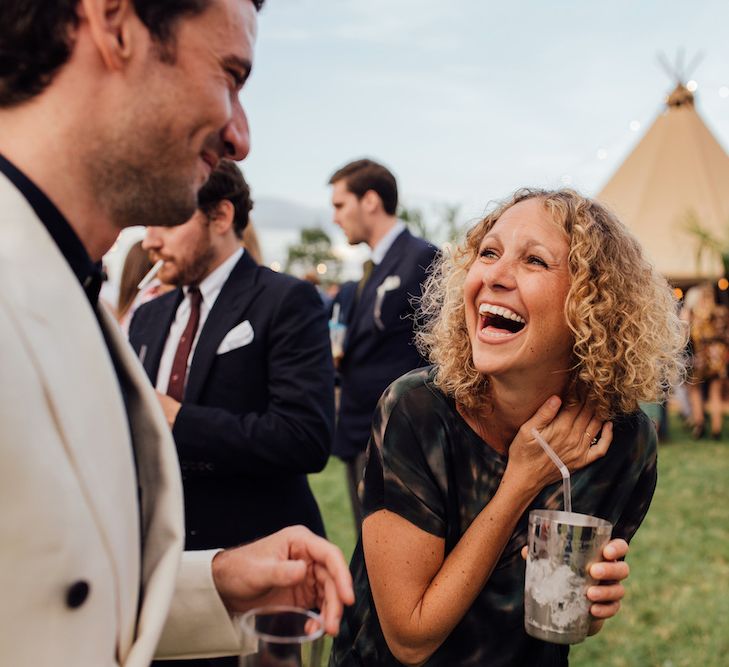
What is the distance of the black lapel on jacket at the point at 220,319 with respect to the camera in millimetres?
2463

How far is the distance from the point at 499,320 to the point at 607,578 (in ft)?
2.41

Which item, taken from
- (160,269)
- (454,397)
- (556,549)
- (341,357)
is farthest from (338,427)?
(556,549)

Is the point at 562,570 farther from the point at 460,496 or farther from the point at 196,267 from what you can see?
the point at 196,267

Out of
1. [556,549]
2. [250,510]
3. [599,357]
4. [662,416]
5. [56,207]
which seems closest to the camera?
[56,207]

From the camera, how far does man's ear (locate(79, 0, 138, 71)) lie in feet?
3.43

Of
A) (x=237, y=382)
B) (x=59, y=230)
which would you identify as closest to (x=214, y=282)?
(x=237, y=382)

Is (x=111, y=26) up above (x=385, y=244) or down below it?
above

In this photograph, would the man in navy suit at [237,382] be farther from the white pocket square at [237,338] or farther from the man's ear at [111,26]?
the man's ear at [111,26]

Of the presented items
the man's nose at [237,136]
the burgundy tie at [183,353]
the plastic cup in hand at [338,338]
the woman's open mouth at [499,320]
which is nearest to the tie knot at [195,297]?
the burgundy tie at [183,353]

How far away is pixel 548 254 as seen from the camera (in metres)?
2.00

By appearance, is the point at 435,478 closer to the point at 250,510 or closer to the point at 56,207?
the point at 250,510

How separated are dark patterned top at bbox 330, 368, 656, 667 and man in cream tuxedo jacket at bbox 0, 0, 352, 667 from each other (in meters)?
0.56

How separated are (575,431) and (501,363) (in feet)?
0.84

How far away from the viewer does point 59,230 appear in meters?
1.08
